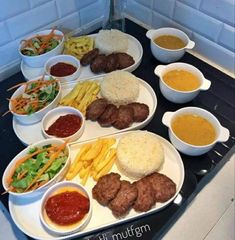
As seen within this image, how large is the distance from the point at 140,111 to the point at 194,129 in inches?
6.0

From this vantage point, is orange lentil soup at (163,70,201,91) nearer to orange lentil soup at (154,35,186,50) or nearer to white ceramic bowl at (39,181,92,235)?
orange lentil soup at (154,35,186,50)

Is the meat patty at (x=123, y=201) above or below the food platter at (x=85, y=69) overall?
below

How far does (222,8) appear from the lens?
89cm

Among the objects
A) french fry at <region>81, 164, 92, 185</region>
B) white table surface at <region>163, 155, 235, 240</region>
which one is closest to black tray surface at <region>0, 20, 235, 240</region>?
white table surface at <region>163, 155, 235, 240</region>

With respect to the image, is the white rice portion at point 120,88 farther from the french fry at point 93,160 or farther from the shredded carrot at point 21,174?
the shredded carrot at point 21,174

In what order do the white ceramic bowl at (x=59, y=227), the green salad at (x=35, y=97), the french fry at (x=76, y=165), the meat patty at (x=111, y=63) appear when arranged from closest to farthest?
the white ceramic bowl at (x=59, y=227) < the french fry at (x=76, y=165) < the green salad at (x=35, y=97) < the meat patty at (x=111, y=63)

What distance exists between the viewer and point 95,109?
86 centimetres

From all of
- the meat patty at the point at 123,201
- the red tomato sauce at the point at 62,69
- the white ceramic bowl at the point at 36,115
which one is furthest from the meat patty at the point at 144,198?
the red tomato sauce at the point at 62,69

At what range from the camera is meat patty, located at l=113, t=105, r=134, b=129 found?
0.83 m

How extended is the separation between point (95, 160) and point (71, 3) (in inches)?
22.5

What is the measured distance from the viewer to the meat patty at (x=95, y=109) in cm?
86

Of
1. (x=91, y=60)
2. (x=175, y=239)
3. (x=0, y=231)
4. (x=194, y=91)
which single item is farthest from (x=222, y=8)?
(x=0, y=231)

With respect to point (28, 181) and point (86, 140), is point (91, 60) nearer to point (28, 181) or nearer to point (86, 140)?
point (86, 140)

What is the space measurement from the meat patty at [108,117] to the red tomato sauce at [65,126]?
6 centimetres
